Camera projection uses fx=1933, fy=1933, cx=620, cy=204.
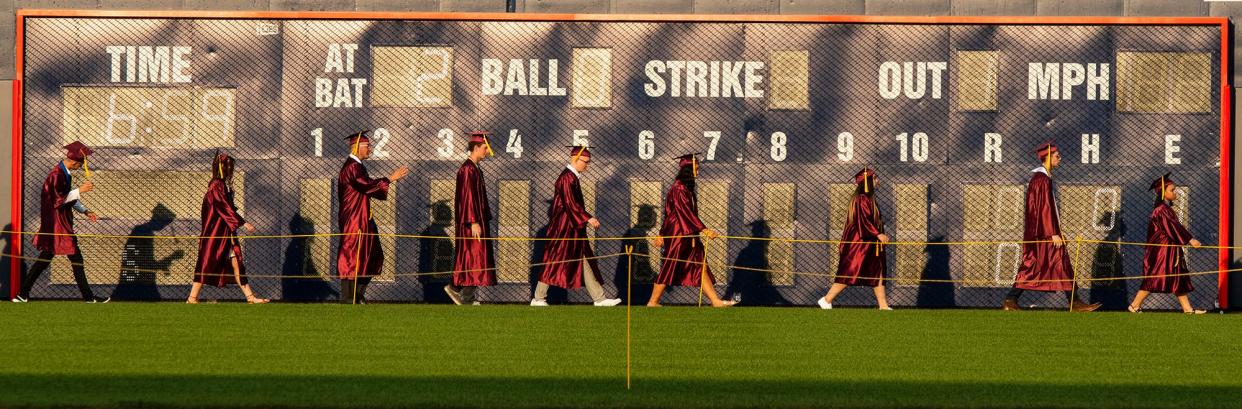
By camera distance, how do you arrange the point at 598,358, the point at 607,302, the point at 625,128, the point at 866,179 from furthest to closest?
the point at 625,128, the point at 607,302, the point at 866,179, the point at 598,358

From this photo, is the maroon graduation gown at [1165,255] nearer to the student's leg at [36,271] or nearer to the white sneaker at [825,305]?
the white sneaker at [825,305]

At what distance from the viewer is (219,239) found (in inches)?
760

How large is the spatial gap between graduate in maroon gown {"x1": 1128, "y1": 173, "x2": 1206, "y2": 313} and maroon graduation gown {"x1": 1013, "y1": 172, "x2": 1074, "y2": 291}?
2.55 feet

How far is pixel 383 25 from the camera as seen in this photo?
64.6 ft

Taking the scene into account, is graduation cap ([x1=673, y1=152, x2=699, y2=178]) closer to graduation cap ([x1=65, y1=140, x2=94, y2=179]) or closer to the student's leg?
graduation cap ([x1=65, y1=140, x2=94, y2=179])

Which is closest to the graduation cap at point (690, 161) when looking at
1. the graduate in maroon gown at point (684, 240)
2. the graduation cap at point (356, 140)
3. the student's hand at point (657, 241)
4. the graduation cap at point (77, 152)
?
the graduate in maroon gown at point (684, 240)

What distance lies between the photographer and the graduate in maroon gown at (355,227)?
758 inches

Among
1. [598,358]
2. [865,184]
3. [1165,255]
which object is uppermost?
[865,184]

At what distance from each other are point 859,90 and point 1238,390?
7.92m

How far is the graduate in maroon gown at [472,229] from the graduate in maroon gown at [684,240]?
1.71 m

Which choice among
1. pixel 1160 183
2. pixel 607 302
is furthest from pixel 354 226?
pixel 1160 183

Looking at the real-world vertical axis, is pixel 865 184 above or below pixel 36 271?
above

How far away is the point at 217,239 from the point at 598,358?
674 centimetres

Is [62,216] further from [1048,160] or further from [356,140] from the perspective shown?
[1048,160]
